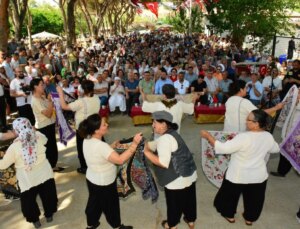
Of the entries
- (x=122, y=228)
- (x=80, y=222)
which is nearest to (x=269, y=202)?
(x=122, y=228)

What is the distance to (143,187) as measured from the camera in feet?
14.5

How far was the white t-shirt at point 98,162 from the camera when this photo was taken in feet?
12.0

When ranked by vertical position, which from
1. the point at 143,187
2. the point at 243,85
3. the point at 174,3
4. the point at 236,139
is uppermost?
the point at 174,3

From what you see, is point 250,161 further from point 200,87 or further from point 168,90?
point 200,87

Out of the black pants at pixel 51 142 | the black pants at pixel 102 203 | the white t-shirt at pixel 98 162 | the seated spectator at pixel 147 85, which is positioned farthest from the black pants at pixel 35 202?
the seated spectator at pixel 147 85

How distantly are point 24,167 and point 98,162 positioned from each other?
1066mm

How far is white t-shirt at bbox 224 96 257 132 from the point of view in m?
4.84

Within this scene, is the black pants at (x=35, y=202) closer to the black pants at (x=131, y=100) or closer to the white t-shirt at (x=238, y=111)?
the white t-shirt at (x=238, y=111)

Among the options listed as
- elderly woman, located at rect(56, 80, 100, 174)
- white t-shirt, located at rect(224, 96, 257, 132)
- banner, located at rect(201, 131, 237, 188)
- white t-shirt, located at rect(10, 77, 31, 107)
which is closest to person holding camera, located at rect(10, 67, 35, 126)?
white t-shirt, located at rect(10, 77, 31, 107)

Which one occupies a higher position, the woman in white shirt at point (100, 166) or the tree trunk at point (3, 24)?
the tree trunk at point (3, 24)

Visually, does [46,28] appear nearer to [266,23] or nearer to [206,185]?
[266,23]

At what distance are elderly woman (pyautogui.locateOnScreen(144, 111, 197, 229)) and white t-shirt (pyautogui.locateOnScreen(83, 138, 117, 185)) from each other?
471mm

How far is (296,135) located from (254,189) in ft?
5.16

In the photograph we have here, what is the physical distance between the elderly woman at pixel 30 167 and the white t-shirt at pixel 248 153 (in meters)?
2.25
